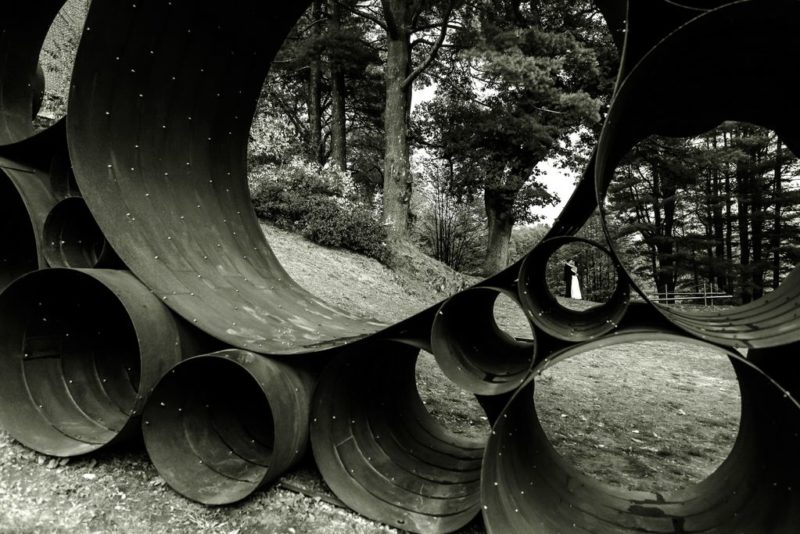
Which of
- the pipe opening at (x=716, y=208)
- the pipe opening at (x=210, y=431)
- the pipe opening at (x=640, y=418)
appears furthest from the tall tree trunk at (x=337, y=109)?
the pipe opening at (x=210, y=431)

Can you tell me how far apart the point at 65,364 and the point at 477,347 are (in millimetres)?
2453

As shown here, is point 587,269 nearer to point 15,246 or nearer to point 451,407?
point 451,407

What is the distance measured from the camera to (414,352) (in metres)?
3.23

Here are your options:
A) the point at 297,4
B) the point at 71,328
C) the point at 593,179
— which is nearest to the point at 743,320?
the point at 593,179

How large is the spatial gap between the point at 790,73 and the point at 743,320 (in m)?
1.09

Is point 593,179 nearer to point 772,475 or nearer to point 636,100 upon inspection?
point 636,100

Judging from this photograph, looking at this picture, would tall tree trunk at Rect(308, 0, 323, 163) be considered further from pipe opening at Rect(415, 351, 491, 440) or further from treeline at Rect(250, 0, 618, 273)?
pipe opening at Rect(415, 351, 491, 440)

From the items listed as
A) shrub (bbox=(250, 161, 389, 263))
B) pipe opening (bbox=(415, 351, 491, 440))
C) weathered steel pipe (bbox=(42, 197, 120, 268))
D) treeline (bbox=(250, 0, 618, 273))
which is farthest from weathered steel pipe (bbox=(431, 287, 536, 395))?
treeline (bbox=(250, 0, 618, 273))

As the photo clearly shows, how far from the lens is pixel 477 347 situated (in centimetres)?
266

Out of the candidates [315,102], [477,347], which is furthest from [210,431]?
[315,102]

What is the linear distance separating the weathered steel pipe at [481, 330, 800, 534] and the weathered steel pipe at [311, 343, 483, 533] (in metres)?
0.25

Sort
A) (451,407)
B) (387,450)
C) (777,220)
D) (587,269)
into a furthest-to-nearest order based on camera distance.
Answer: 1. (587,269)
2. (777,220)
3. (451,407)
4. (387,450)

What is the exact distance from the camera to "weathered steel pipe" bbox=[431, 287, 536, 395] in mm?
2371

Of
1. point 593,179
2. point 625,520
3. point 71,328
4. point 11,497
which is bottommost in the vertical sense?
point 625,520
